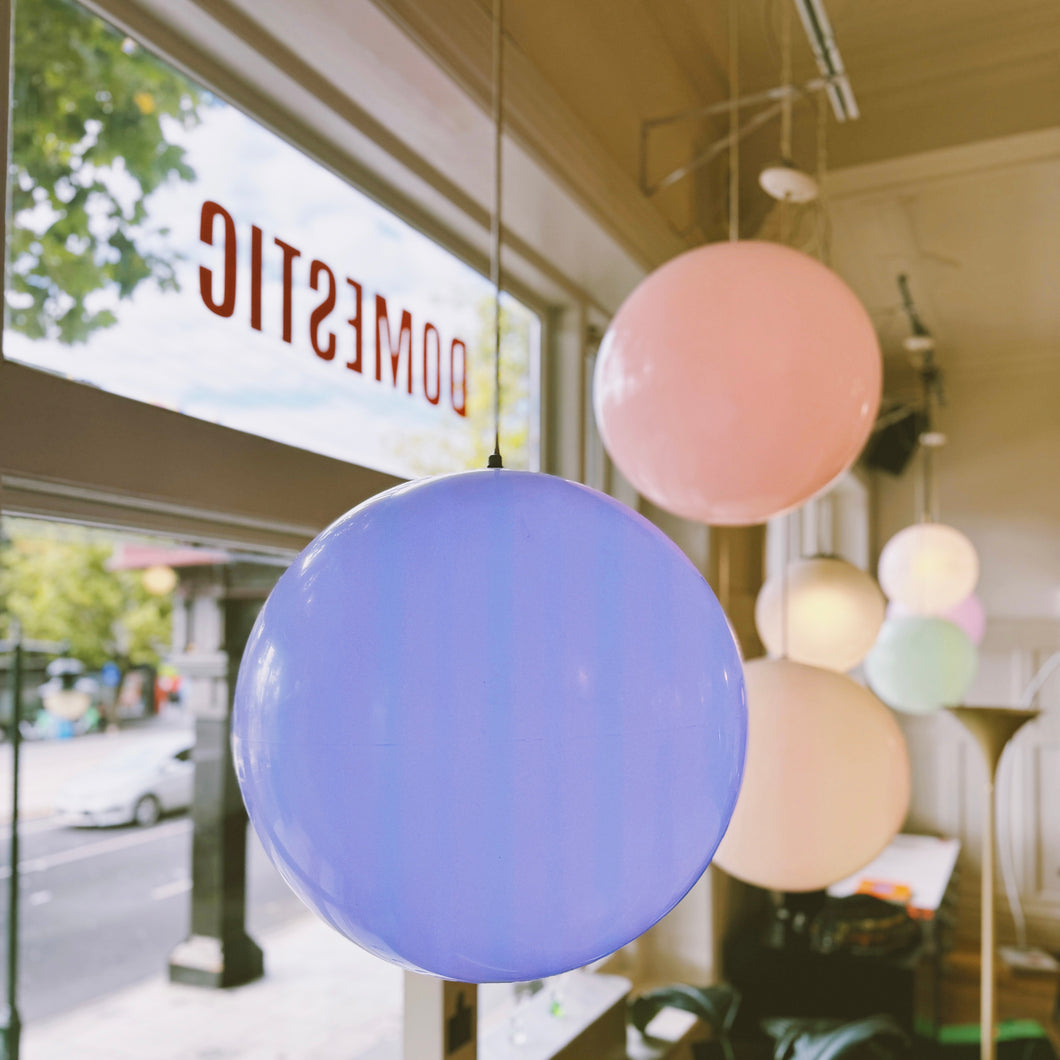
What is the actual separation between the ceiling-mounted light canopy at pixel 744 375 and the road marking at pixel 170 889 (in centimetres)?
126

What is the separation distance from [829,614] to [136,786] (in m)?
1.45

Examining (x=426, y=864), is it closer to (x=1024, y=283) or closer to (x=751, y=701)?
(x=751, y=701)

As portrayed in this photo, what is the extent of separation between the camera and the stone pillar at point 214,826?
1777 mm

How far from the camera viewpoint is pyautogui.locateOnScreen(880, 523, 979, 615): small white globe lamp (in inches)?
136

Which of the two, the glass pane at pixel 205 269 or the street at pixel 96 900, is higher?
the glass pane at pixel 205 269

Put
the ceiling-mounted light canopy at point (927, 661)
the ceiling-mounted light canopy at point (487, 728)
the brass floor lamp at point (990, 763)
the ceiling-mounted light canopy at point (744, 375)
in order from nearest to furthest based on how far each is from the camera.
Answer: the ceiling-mounted light canopy at point (487, 728), the ceiling-mounted light canopy at point (744, 375), the brass floor lamp at point (990, 763), the ceiling-mounted light canopy at point (927, 661)

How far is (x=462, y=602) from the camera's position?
0.52 meters

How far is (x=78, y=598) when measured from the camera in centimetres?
146

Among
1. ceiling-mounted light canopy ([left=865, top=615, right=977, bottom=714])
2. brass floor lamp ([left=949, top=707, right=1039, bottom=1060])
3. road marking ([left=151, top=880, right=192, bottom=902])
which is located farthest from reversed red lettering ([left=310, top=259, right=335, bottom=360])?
ceiling-mounted light canopy ([left=865, top=615, right=977, bottom=714])

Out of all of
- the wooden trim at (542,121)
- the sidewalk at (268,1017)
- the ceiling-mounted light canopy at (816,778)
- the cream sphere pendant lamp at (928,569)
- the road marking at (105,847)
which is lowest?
the sidewalk at (268,1017)

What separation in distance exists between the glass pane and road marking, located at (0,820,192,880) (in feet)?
2.40

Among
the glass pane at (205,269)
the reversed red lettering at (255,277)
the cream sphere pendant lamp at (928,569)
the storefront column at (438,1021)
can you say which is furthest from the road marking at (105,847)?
the cream sphere pendant lamp at (928,569)

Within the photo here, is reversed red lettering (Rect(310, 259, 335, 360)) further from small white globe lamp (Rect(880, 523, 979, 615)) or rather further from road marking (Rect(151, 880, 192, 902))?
small white globe lamp (Rect(880, 523, 979, 615))

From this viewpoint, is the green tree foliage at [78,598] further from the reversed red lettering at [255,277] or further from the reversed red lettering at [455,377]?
the reversed red lettering at [455,377]
